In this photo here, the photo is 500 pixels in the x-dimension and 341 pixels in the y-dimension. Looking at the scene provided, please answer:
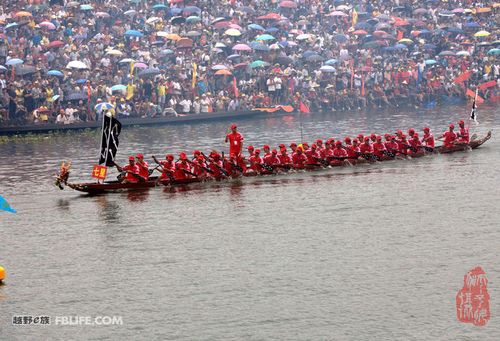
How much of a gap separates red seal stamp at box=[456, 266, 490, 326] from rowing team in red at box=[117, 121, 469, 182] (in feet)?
44.7

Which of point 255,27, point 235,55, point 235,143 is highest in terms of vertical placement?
point 255,27

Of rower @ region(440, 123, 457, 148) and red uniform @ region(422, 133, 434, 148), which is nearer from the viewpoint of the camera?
red uniform @ region(422, 133, 434, 148)

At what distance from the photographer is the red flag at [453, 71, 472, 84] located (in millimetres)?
62000

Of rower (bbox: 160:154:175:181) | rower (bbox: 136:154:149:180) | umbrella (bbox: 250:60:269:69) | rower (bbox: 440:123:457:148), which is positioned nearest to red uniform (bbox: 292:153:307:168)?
rower (bbox: 160:154:175:181)

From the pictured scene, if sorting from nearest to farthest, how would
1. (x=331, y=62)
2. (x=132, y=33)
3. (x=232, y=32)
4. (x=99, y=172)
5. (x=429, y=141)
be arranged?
(x=99, y=172), (x=429, y=141), (x=132, y=33), (x=232, y=32), (x=331, y=62)

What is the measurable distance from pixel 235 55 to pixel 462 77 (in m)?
14.3

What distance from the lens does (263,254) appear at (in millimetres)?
24250

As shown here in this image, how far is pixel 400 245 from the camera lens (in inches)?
968

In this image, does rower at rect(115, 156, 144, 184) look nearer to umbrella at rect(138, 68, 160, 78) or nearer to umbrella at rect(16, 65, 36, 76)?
umbrella at rect(16, 65, 36, 76)

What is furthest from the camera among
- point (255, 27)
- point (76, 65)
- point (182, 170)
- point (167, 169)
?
point (255, 27)

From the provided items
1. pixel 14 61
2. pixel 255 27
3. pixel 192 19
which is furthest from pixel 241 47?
pixel 14 61

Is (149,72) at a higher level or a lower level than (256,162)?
higher

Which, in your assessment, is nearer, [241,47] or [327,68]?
[241,47]

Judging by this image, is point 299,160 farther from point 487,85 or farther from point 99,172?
point 487,85
